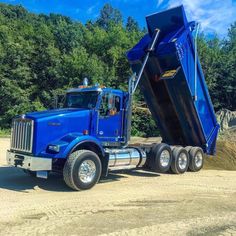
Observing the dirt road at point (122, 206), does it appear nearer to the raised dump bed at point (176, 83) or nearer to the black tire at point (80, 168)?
the black tire at point (80, 168)

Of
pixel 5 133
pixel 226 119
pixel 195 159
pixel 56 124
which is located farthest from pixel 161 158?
pixel 5 133

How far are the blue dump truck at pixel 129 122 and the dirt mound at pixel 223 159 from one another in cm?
111

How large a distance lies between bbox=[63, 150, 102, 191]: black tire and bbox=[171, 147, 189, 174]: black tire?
3.03 metres

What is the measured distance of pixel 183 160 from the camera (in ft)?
40.2

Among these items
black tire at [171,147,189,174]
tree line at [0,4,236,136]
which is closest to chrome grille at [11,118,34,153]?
black tire at [171,147,189,174]

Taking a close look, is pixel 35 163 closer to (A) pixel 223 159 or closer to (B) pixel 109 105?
(B) pixel 109 105

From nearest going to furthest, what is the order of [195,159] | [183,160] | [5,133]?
[183,160] → [195,159] → [5,133]

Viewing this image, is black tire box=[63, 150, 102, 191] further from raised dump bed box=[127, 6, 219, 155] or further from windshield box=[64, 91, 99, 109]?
raised dump bed box=[127, 6, 219, 155]

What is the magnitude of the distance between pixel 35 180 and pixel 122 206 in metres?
3.69

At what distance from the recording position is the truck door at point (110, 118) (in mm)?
10430

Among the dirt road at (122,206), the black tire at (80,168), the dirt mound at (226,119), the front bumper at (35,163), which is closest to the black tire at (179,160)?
the dirt road at (122,206)

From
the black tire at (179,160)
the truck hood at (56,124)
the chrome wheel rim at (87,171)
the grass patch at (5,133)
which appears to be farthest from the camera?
the grass patch at (5,133)

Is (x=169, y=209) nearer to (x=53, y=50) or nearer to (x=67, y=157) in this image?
(x=67, y=157)

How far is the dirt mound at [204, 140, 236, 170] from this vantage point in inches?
566
